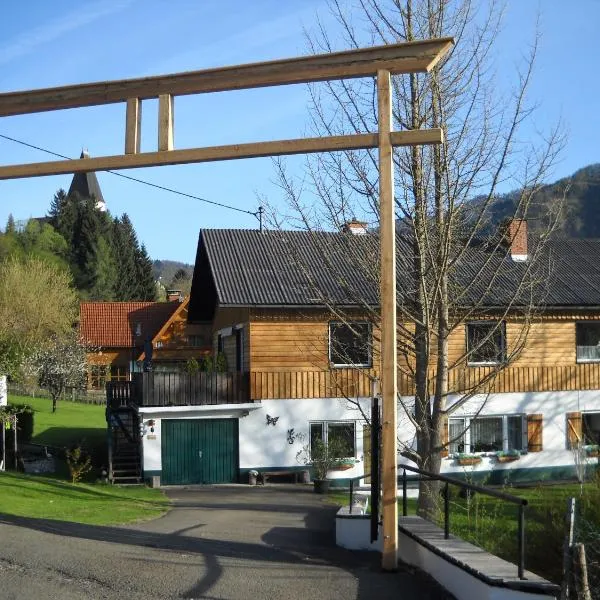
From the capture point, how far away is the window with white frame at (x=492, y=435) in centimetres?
2623

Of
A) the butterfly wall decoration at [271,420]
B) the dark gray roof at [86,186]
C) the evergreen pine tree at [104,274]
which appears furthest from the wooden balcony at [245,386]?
the dark gray roof at [86,186]

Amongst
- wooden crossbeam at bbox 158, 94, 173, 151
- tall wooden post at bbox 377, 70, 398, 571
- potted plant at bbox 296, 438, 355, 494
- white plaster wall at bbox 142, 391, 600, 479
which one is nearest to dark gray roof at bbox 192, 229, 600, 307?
white plaster wall at bbox 142, 391, 600, 479

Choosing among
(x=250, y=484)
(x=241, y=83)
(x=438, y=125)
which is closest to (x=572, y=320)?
(x=250, y=484)

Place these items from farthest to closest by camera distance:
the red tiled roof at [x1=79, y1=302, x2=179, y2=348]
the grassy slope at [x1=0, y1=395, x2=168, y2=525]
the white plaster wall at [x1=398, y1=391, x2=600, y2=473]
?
the red tiled roof at [x1=79, y1=302, x2=179, y2=348]
the white plaster wall at [x1=398, y1=391, x2=600, y2=473]
the grassy slope at [x1=0, y1=395, x2=168, y2=525]

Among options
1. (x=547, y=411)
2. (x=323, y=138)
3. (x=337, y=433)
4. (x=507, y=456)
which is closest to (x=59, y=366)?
(x=337, y=433)

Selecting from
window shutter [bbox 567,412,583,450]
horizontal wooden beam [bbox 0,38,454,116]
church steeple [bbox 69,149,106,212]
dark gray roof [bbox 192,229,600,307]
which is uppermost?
church steeple [bbox 69,149,106,212]

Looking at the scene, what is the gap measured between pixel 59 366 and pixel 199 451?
2655 cm

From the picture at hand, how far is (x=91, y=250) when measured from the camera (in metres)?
78.9

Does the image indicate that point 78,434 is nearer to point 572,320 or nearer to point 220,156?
point 572,320

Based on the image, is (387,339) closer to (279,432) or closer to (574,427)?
(279,432)

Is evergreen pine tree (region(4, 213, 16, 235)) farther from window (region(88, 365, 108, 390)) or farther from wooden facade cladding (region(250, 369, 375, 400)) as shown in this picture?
wooden facade cladding (region(250, 369, 375, 400))

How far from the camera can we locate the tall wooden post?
8648 mm

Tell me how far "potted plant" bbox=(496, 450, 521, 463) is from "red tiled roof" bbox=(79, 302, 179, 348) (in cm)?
3494

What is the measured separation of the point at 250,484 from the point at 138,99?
678 inches
